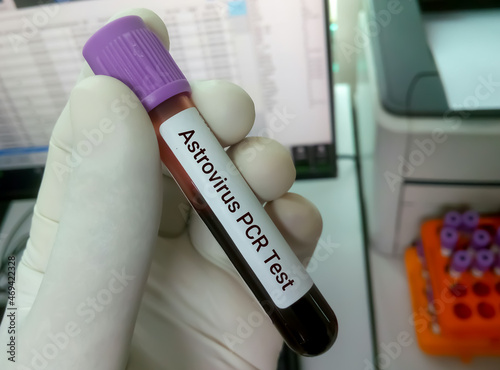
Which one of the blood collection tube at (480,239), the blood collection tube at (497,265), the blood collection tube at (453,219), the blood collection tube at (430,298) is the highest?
the blood collection tube at (453,219)

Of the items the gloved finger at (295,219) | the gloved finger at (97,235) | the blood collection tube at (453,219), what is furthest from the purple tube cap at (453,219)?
the gloved finger at (97,235)

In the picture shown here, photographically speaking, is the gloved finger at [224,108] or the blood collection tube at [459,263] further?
the blood collection tube at [459,263]

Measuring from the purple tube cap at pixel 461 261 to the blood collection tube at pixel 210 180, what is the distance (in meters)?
0.16

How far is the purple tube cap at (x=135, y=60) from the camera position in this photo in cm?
27

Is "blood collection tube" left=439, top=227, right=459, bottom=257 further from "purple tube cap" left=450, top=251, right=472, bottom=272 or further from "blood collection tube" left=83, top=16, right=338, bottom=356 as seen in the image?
"blood collection tube" left=83, top=16, right=338, bottom=356

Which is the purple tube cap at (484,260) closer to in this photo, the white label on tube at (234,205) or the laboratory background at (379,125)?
the laboratory background at (379,125)

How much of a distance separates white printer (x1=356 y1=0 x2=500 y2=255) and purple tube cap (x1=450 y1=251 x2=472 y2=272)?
4 cm

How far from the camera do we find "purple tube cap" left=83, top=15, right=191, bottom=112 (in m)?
0.27

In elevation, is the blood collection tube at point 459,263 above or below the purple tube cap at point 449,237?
below

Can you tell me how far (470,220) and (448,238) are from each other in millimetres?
27

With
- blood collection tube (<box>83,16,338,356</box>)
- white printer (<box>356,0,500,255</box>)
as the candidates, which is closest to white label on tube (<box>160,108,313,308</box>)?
blood collection tube (<box>83,16,338,356</box>)

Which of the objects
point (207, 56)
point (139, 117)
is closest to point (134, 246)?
point (139, 117)

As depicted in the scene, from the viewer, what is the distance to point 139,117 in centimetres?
28

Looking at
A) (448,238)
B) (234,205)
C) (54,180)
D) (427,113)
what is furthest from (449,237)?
(54,180)
